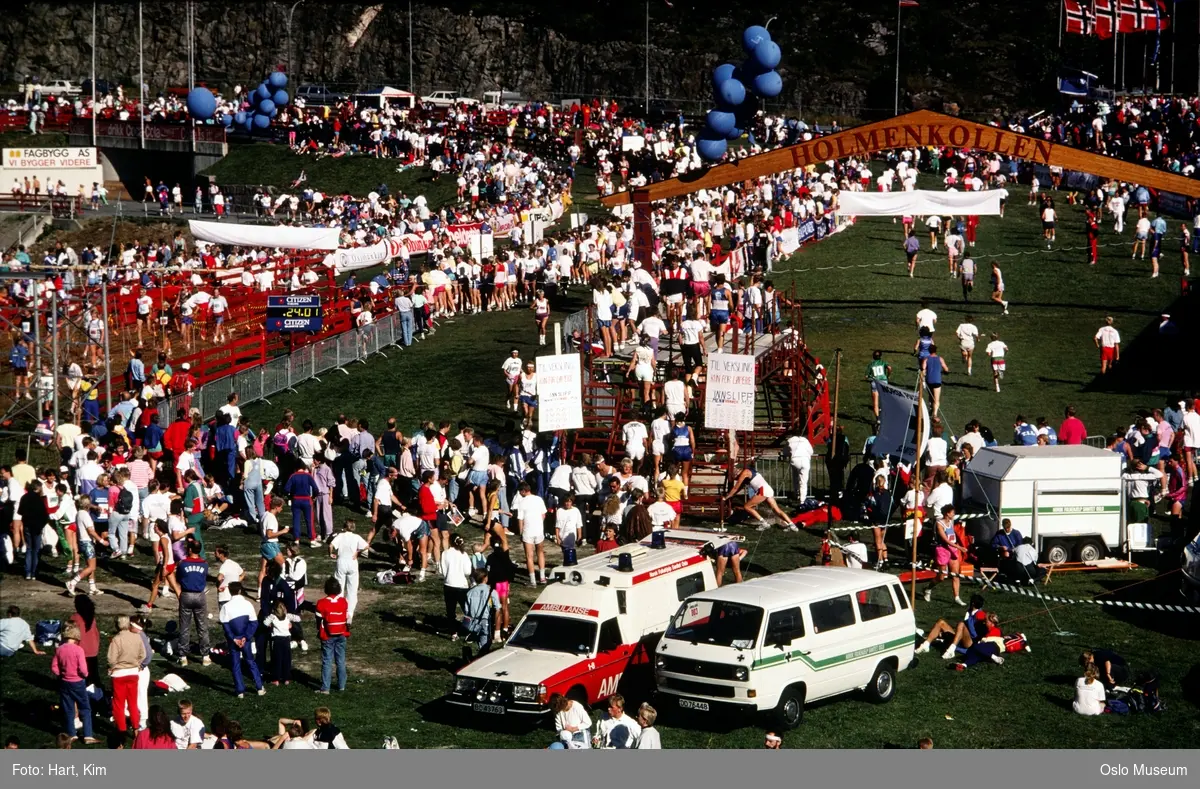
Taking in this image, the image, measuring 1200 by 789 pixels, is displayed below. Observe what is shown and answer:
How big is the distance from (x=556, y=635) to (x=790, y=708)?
9.53 ft

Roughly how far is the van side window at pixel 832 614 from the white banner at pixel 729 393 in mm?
8898

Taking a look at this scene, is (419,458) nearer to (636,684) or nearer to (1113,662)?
(636,684)

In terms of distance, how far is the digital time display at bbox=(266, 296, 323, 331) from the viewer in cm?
3734

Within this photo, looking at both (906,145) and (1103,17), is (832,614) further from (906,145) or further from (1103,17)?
(1103,17)

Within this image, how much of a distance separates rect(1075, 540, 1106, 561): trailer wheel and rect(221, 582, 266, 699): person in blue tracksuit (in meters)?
12.7

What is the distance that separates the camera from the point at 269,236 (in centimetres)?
4503

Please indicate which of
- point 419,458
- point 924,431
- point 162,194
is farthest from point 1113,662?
point 162,194

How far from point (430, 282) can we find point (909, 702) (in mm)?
25492

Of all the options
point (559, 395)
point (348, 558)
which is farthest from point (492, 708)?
point (559, 395)

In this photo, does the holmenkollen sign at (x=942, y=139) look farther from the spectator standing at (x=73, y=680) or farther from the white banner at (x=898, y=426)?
the spectator standing at (x=73, y=680)

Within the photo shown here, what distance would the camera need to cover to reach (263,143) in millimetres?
76125

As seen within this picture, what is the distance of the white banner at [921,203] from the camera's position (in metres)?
44.9

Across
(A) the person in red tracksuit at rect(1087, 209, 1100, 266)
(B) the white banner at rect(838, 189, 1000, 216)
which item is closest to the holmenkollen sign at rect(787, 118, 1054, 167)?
(B) the white banner at rect(838, 189, 1000, 216)

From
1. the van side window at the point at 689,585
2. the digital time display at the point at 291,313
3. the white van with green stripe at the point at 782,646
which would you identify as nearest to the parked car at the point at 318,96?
the digital time display at the point at 291,313
